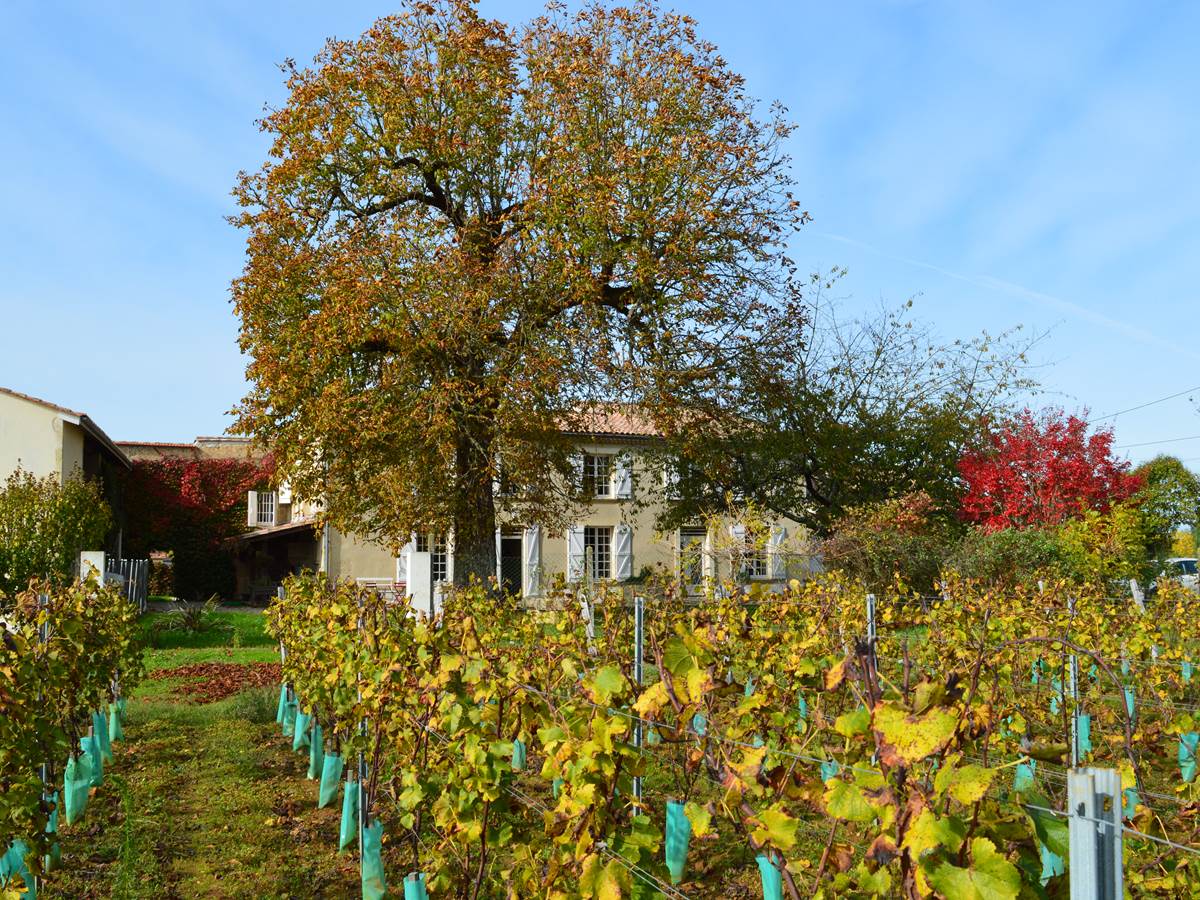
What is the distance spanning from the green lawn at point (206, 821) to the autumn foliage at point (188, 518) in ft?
70.8

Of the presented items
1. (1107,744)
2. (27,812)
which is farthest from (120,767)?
(1107,744)

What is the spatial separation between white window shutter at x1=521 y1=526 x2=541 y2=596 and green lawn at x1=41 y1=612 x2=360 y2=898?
17875 millimetres

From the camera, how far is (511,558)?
95.3ft

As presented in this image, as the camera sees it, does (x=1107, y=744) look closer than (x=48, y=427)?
Yes

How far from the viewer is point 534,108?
54.3 feet

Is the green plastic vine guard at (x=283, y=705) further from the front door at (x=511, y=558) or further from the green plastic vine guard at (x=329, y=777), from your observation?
the front door at (x=511, y=558)

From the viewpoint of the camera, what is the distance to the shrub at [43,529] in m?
17.8

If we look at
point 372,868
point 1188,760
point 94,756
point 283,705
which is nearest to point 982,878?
point 372,868

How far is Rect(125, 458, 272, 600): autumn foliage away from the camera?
3014 centimetres

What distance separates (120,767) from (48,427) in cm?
1594

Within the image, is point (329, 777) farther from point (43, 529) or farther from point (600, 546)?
point (600, 546)

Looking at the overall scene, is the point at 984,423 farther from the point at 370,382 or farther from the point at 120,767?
the point at 120,767

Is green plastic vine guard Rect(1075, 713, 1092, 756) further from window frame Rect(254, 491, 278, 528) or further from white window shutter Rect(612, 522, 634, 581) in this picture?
window frame Rect(254, 491, 278, 528)

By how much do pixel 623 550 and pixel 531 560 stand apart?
258 cm
